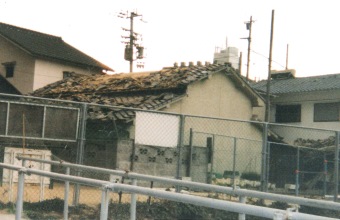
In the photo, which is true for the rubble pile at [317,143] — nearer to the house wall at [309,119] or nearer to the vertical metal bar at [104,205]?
the house wall at [309,119]

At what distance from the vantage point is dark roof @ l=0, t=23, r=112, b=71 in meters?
31.9

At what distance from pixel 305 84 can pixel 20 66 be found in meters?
17.7

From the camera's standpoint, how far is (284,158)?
2108 centimetres

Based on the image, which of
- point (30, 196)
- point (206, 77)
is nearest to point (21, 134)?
point (30, 196)

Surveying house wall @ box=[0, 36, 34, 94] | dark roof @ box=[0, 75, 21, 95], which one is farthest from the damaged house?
dark roof @ box=[0, 75, 21, 95]

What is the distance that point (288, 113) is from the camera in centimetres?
3153

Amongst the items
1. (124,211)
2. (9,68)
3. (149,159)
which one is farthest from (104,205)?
(9,68)

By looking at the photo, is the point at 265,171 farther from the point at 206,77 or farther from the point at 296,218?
the point at 206,77

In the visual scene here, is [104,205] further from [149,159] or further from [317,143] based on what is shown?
[317,143]

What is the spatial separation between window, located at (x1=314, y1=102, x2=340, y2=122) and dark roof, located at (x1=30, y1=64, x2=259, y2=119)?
19.0 feet

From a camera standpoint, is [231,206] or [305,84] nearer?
[231,206]

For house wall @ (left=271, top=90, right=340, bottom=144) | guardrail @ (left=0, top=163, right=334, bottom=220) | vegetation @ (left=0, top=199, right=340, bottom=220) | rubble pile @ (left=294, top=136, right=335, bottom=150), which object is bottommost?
vegetation @ (left=0, top=199, right=340, bottom=220)

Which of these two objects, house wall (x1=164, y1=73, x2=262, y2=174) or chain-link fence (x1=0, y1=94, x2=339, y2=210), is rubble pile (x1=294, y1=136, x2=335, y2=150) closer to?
chain-link fence (x1=0, y1=94, x2=339, y2=210)

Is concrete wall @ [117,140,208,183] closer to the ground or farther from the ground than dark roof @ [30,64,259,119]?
closer to the ground
